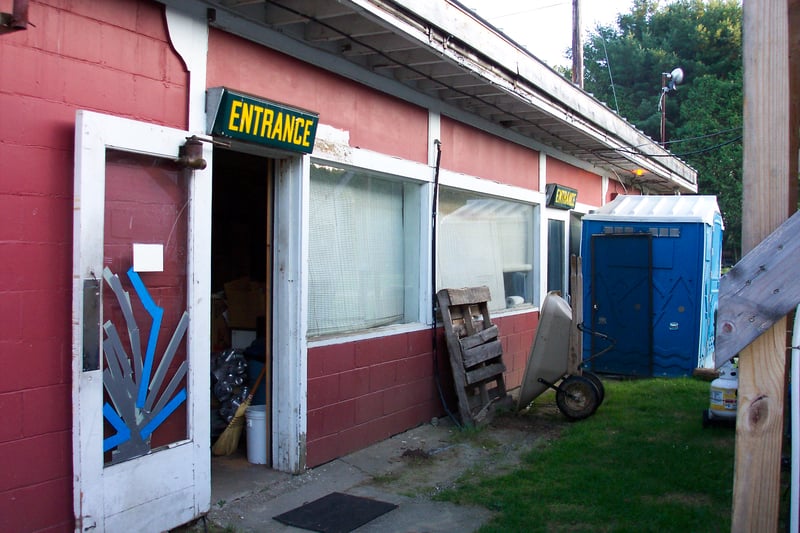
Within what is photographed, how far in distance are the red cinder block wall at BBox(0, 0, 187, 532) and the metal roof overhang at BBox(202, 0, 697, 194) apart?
1210mm

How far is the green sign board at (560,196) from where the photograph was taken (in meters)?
11.1

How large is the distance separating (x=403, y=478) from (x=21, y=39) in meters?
4.16

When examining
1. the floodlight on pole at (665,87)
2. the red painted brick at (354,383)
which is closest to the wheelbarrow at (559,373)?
the red painted brick at (354,383)

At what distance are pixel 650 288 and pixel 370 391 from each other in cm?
550

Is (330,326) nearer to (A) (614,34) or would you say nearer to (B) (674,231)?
(B) (674,231)

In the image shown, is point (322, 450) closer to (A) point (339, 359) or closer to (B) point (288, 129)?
(A) point (339, 359)

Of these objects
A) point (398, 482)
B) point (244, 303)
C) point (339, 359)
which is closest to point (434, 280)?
point (339, 359)

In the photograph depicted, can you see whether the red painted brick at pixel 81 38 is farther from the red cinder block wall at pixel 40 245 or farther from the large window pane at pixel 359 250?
the large window pane at pixel 359 250

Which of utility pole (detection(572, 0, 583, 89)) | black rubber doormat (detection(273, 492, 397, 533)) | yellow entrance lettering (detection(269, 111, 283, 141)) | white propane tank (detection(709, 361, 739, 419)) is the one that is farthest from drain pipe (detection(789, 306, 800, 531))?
utility pole (detection(572, 0, 583, 89))

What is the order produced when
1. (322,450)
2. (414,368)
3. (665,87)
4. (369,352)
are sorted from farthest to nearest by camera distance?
(665,87), (414,368), (369,352), (322,450)

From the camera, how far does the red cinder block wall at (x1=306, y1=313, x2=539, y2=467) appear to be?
6.00 meters

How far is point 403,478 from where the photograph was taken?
5.93 meters

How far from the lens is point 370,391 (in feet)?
21.9

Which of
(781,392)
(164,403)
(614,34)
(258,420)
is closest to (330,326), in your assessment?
(258,420)
